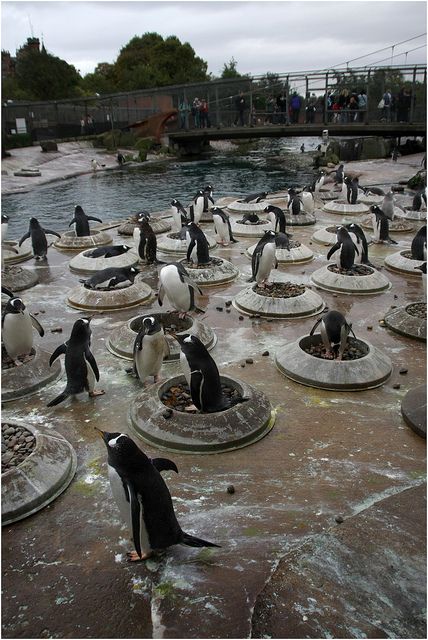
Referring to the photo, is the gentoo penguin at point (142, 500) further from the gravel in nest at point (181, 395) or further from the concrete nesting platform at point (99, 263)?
the concrete nesting platform at point (99, 263)

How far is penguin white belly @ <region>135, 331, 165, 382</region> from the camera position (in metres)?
6.02

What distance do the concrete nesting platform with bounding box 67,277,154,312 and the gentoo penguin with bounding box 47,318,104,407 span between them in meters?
3.04

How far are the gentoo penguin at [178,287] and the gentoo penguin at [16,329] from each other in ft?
6.53

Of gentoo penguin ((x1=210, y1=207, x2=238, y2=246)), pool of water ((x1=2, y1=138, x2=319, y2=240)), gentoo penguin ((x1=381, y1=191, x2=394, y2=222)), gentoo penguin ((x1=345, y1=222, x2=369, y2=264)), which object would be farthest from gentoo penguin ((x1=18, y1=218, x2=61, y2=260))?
gentoo penguin ((x1=381, y1=191, x2=394, y2=222))

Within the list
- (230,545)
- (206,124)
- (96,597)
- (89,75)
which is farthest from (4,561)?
(89,75)

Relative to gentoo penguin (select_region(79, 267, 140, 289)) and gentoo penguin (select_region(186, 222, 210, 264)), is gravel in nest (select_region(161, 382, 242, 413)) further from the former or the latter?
gentoo penguin (select_region(186, 222, 210, 264))

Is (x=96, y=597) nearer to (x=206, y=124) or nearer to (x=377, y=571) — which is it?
(x=377, y=571)

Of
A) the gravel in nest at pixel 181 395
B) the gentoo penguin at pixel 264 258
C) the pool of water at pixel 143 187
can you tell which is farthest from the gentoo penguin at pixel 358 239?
the pool of water at pixel 143 187

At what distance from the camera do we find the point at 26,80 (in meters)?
49.2

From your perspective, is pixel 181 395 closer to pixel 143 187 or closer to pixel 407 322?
pixel 407 322

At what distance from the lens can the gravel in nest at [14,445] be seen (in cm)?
438

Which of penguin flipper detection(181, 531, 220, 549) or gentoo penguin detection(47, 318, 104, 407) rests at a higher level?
gentoo penguin detection(47, 318, 104, 407)

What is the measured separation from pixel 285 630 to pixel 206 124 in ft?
124

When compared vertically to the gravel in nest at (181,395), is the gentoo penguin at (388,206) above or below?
above
